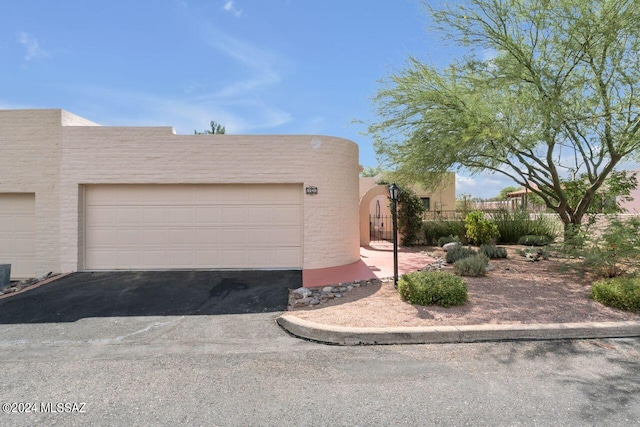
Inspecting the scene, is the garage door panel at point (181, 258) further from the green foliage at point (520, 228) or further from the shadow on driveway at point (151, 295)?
the green foliage at point (520, 228)

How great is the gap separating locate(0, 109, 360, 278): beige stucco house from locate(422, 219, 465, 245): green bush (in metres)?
7.09

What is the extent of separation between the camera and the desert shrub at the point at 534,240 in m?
12.7

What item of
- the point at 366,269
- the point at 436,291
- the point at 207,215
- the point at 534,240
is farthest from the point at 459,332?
the point at 534,240

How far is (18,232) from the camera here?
9000 millimetres

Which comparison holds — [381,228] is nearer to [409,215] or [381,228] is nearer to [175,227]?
[409,215]

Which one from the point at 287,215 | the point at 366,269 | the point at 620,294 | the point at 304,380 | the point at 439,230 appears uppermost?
the point at 287,215

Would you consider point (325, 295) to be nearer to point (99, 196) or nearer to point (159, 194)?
point (159, 194)

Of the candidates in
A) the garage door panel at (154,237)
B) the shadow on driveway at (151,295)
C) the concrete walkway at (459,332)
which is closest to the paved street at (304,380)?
the concrete walkway at (459,332)

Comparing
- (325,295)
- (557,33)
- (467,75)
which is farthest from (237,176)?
(557,33)

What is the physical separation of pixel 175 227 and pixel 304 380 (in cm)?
666

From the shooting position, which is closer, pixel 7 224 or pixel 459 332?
pixel 459 332

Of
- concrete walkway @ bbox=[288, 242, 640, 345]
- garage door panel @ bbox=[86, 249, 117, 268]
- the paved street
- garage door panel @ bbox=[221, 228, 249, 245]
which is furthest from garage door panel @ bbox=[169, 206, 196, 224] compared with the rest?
concrete walkway @ bbox=[288, 242, 640, 345]

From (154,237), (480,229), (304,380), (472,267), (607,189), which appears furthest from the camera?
(480,229)

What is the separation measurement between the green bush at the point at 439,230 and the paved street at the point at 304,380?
10.2 metres
